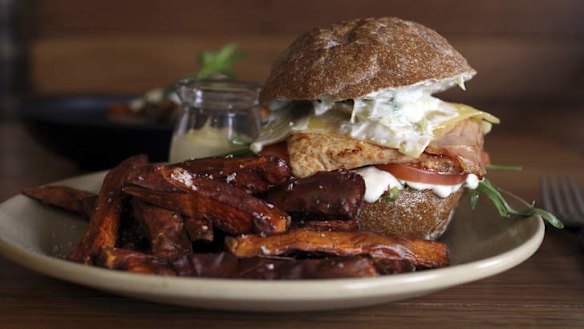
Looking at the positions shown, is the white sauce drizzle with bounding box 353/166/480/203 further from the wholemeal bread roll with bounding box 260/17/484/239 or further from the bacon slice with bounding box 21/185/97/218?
the bacon slice with bounding box 21/185/97/218

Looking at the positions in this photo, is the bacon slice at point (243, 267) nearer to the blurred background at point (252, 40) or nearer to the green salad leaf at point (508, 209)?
the green salad leaf at point (508, 209)

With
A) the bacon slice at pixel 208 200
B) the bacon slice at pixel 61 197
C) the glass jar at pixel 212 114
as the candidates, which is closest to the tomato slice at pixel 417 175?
the bacon slice at pixel 208 200

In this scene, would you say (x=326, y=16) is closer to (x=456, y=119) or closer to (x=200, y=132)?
(x=200, y=132)

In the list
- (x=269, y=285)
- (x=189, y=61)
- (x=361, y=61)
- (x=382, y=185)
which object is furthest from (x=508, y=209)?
(x=189, y=61)

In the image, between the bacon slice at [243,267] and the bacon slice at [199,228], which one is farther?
the bacon slice at [199,228]

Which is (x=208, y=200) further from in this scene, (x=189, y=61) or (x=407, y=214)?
(x=189, y=61)

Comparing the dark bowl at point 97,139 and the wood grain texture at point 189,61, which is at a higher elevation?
the dark bowl at point 97,139


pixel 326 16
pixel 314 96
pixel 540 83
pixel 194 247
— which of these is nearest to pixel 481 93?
pixel 540 83
